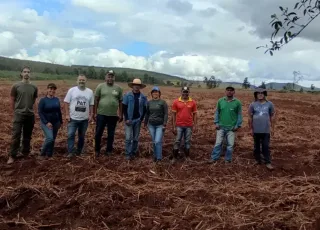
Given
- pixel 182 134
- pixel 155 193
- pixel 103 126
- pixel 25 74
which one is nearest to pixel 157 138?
pixel 182 134

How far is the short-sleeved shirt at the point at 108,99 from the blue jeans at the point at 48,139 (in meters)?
0.92

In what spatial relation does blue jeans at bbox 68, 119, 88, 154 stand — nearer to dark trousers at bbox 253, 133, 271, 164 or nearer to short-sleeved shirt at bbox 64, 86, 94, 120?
short-sleeved shirt at bbox 64, 86, 94, 120

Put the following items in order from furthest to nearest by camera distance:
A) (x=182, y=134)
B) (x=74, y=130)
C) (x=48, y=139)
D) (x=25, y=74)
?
1. (x=182, y=134)
2. (x=74, y=130)
3. (x=48, y=139)
4. (x=25, y=74)

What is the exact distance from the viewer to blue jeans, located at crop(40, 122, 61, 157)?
27.7 feet

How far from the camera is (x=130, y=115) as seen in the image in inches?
340

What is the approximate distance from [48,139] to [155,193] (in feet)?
9.76

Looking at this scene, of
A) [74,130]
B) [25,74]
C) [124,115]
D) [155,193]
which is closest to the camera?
[155,193]

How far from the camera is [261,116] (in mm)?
8594

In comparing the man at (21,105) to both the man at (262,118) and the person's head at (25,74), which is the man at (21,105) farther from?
the man at (262,118)

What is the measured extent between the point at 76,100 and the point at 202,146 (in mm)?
3553

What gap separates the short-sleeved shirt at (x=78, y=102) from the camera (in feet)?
27.7

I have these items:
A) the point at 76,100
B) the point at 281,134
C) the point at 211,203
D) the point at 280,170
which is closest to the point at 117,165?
the point at 76,100

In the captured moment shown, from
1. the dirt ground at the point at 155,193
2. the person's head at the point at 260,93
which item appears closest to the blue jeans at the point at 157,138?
the dirt ground at the point at 155,193

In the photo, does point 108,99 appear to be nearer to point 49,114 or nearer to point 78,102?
point 78,102
